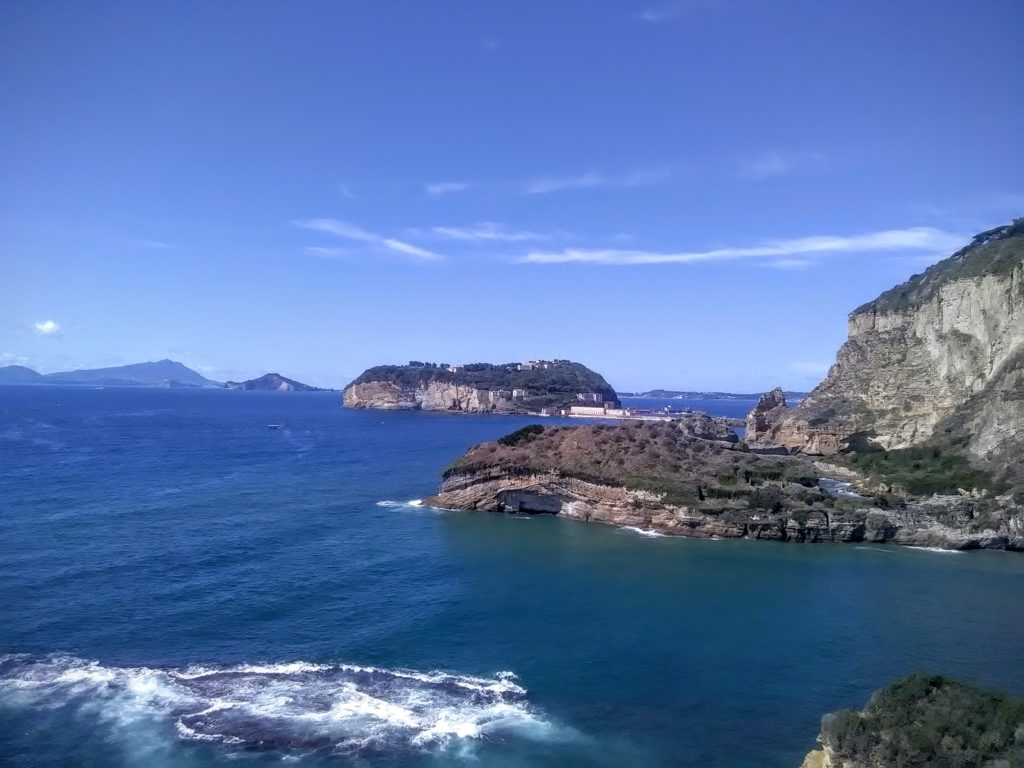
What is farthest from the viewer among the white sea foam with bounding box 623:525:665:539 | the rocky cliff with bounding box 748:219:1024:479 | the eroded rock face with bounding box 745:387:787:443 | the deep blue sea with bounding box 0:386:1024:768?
the eroded rock face with bounding box 745:387:787:443

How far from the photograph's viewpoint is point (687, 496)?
1999 inches

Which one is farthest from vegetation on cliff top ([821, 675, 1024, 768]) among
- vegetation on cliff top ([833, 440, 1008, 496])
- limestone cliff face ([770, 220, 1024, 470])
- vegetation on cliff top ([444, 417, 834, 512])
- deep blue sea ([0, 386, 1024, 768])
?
limestone cliff face ([770, 220, 1024, 470])

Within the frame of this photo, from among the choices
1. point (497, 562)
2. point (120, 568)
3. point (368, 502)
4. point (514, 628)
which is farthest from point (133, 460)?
point (514, 628)

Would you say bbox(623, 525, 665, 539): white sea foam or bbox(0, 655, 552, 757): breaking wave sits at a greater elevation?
bbox(623, 525, 665, 539): white sea foam

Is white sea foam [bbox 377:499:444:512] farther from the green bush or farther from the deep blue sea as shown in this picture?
the green bush

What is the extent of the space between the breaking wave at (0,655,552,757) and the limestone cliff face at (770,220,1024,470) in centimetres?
4613

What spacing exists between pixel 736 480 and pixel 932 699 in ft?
123

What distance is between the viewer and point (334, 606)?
3241 centimetres

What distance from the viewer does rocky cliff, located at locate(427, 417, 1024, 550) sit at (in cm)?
4766

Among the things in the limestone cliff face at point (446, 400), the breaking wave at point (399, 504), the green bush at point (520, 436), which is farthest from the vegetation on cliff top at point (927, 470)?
the limestone cliff face at point (446, 400)

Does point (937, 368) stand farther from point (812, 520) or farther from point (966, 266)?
point (812, 520)

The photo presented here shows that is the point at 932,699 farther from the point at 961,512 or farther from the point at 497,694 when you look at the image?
the point at 961,512

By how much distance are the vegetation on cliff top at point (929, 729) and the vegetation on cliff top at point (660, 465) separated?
106 feet

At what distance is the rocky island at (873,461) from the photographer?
48.4 metres
